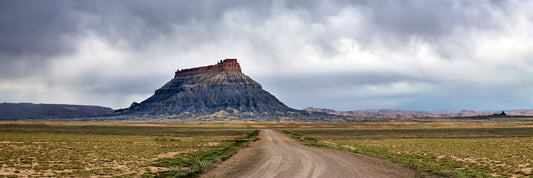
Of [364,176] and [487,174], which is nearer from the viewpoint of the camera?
[364,176]

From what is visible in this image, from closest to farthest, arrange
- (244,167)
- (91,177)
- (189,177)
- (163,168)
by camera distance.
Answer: (189,177) < (91,177) < (244,167) < (163,168)

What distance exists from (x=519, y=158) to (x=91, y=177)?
3186 centimetres

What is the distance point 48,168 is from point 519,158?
117 ft

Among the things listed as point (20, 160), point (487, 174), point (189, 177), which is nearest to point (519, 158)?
point (487, 174)

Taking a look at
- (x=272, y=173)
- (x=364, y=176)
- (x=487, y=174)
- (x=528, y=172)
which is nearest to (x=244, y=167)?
(x=272, y=173)

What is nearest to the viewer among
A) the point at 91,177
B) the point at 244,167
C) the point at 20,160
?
the point at 91,177

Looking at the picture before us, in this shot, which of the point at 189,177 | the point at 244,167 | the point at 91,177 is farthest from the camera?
the point at 244,167

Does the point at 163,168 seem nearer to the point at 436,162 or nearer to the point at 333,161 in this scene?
the point at 333,161

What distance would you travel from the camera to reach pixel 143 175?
2197cm

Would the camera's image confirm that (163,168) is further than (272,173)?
Yes

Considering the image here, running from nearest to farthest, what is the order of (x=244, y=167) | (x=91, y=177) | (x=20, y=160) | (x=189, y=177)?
(x=189, y=177), (x=91, y=177), (x=244, y=167), (x=20, y=160)

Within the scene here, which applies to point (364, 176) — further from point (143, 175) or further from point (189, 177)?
point (143, 175)

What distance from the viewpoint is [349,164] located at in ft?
80.2

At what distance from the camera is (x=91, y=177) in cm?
2092
